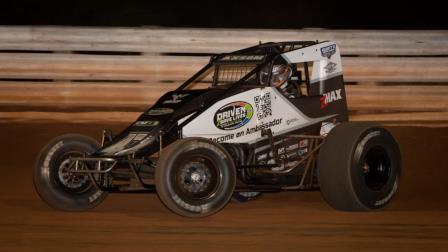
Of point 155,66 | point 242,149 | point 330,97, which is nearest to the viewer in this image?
point 242,149

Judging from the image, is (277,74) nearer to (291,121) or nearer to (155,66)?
(291,121)

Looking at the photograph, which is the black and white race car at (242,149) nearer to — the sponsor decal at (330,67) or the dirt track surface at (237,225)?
the sponsor decal at (330,67)

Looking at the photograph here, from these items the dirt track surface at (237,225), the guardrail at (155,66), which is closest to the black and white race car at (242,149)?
the dirt track surface at (237,225)

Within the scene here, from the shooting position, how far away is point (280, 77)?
880cm

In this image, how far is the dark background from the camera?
51.3ft

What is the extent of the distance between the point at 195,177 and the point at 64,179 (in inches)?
57.3

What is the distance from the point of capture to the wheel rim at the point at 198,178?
7.94m

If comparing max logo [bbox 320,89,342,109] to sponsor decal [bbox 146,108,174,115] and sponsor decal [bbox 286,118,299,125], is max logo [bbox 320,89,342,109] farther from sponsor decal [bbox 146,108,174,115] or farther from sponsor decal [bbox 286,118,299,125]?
sponsor decal [bbox 146,108,174,115]

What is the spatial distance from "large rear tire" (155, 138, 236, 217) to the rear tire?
944 millimetres

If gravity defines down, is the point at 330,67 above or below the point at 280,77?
above

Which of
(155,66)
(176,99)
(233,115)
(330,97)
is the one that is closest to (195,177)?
(233,115)

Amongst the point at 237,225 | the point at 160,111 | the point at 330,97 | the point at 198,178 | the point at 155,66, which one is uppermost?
the point at 155,66

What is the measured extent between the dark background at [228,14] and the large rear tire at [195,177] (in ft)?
26.2

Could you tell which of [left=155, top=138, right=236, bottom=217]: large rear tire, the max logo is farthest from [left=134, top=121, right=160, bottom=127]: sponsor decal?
the max logo
